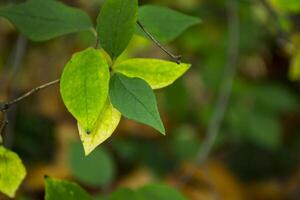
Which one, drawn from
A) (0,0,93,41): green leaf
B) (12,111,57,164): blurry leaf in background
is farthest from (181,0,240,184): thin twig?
(0,0,93,41): green leaf

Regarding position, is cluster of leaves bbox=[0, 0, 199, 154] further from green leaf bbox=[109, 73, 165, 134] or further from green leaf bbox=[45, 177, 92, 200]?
green leaf bbox=[45, 177, 92, 200]

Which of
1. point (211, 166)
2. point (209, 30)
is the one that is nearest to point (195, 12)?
point (209, 30)

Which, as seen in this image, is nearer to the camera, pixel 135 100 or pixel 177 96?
pixel 135 100

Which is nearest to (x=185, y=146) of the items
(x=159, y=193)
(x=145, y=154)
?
(x=145, y=154)

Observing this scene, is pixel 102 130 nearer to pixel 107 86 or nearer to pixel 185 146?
pixel 107 86

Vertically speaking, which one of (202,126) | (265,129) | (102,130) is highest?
(102,130)

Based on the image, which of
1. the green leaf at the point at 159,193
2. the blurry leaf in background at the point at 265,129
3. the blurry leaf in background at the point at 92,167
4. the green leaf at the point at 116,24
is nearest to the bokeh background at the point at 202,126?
the blurry leaf in background at the point at 265,129

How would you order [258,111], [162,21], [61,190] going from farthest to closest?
[258,111]
[162,21]
[61,190]
